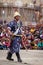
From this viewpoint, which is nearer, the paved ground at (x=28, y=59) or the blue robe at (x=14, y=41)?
the paved ground at (x=28, y=59)

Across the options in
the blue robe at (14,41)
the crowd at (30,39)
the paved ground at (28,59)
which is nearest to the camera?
the paved ground at (28,59)

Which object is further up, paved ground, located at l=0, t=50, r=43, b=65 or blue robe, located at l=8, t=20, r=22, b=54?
blue robe, located at l=8, t=20, r=22, b=54

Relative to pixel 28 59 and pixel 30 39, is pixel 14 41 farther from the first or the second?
pixel 30 39

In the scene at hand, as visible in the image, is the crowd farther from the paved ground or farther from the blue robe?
the blue robe

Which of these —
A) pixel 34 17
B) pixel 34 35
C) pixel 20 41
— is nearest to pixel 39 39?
pixel 34 35

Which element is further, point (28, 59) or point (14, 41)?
point (28, 59)

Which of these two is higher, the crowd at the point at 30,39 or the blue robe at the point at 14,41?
the blue robe at the point at 14,41

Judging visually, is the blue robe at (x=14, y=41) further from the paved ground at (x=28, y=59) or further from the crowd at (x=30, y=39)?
the crowd at (x=30, y=39)

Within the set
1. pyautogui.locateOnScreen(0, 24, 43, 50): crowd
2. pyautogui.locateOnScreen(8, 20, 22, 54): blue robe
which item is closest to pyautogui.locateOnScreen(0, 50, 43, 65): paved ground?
pyautogui.locateOnScreen(8, 20, 22, 54): blue robe

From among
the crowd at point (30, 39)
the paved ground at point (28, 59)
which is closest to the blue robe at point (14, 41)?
the paved ground at point (28, 59)

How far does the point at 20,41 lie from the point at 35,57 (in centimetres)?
220

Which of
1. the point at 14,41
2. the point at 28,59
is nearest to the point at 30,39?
the point at 28,59

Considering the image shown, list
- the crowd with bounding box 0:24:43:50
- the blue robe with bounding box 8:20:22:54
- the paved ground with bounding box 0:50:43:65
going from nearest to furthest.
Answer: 1. the paved ground with bounding box 0:50:43:65
2. the blue robe with bounding box 8:20:22:54
3. the crowd with bounding box 0:24:43:50

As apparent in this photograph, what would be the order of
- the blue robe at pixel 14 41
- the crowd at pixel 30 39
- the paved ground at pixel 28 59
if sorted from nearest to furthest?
1. the paved ground at pixel 28 59
2. the blue robe at pixel 14 41
3. the crowd at pixel 30 39
